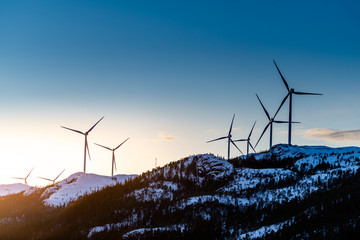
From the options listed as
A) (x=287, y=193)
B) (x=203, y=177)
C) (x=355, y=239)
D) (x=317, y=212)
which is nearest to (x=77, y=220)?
(x=203, y=177)

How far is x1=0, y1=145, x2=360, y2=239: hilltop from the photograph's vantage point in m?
56.6

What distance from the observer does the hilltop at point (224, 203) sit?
56.6 metres

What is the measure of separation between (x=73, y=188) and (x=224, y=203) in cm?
7929

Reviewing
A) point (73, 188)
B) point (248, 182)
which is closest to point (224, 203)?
point (248, 182)

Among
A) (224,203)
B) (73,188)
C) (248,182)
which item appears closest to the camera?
(224,203)

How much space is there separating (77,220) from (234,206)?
4321 centimetres

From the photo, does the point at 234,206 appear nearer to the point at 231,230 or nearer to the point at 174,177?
the point at 231,230

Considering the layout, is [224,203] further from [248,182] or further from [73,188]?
[73,188]

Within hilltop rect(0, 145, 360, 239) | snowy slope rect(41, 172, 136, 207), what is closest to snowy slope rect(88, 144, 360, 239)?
hilltop rect(0, 145, 360, 239)

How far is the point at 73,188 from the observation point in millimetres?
141000

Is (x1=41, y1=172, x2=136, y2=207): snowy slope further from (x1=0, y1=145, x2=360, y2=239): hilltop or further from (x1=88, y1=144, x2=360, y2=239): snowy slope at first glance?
(x1=88, y1=144, x2=360, y2=239): snowy slope

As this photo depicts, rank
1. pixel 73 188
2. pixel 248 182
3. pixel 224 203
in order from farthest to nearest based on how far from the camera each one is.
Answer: pixel 73 188, pixel 248 182, pixel 224 203

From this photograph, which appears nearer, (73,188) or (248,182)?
(248,182)

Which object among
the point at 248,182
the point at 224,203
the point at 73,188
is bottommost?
the point at 73,188
